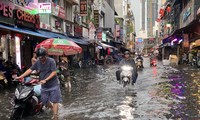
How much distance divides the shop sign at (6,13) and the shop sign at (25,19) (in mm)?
717

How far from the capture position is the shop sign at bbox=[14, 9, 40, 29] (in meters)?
18.7

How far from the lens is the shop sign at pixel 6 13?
53.9ft

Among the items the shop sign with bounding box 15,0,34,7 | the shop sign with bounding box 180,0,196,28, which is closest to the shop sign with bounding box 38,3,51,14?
the shop sign with bounding box 15,0,34,7

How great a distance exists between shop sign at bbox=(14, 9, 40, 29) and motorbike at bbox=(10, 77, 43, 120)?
447 inches

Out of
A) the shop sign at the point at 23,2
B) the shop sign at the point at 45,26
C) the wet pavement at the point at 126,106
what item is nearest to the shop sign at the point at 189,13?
the shop sign at the point at 45,26

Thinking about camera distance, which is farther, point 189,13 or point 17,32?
point 189,13

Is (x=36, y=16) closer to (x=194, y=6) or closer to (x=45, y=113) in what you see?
(x=45, y=113)

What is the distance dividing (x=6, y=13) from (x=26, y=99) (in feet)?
35.5

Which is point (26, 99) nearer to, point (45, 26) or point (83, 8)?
point (45, 26)

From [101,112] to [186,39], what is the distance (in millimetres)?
35118

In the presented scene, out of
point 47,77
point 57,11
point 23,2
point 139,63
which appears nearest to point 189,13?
point 139,63

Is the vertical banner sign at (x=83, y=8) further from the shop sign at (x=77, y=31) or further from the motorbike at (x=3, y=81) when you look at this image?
the motorbike at (x=3, y=81)

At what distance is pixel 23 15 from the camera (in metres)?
19.7

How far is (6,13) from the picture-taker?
17.0 metres
